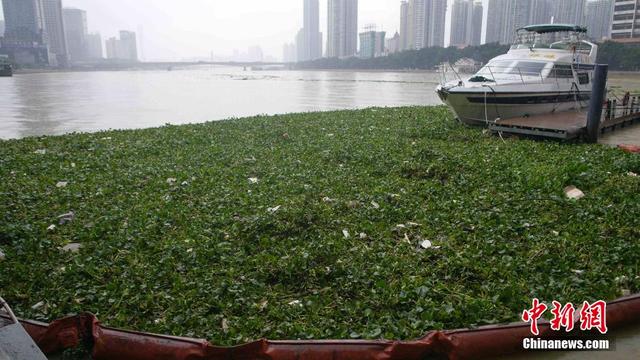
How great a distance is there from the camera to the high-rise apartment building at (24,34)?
440 feet

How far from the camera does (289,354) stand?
366cm

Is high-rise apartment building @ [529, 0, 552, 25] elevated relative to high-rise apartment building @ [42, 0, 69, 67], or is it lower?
lower

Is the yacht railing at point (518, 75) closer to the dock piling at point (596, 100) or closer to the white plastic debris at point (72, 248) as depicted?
the dock piling at point (596, 100)

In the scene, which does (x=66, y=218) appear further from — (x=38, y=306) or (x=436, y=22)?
(x=436, y=22)

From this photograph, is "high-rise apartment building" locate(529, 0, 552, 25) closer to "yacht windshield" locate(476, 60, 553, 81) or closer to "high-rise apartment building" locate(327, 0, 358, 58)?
"yacht windshield" locate(476, 60, 553, 81)

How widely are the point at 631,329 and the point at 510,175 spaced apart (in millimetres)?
4208

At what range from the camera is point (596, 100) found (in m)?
11.4

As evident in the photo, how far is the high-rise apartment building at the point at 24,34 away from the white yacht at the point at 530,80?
144m

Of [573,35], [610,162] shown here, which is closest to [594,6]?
[573,35]

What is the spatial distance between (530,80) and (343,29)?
16985 centimetres

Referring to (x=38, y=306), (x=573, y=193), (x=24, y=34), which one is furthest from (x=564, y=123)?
(x=24, y=34)

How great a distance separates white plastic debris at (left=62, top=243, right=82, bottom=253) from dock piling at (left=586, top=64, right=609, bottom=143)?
447 inches

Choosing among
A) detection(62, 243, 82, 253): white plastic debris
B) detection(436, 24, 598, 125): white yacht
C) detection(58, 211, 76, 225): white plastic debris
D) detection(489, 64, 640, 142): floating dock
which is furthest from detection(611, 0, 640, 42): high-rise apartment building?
detection(62, 243, 82, 253): white plastic debris

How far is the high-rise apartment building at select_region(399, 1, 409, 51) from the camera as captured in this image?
5615 inches
